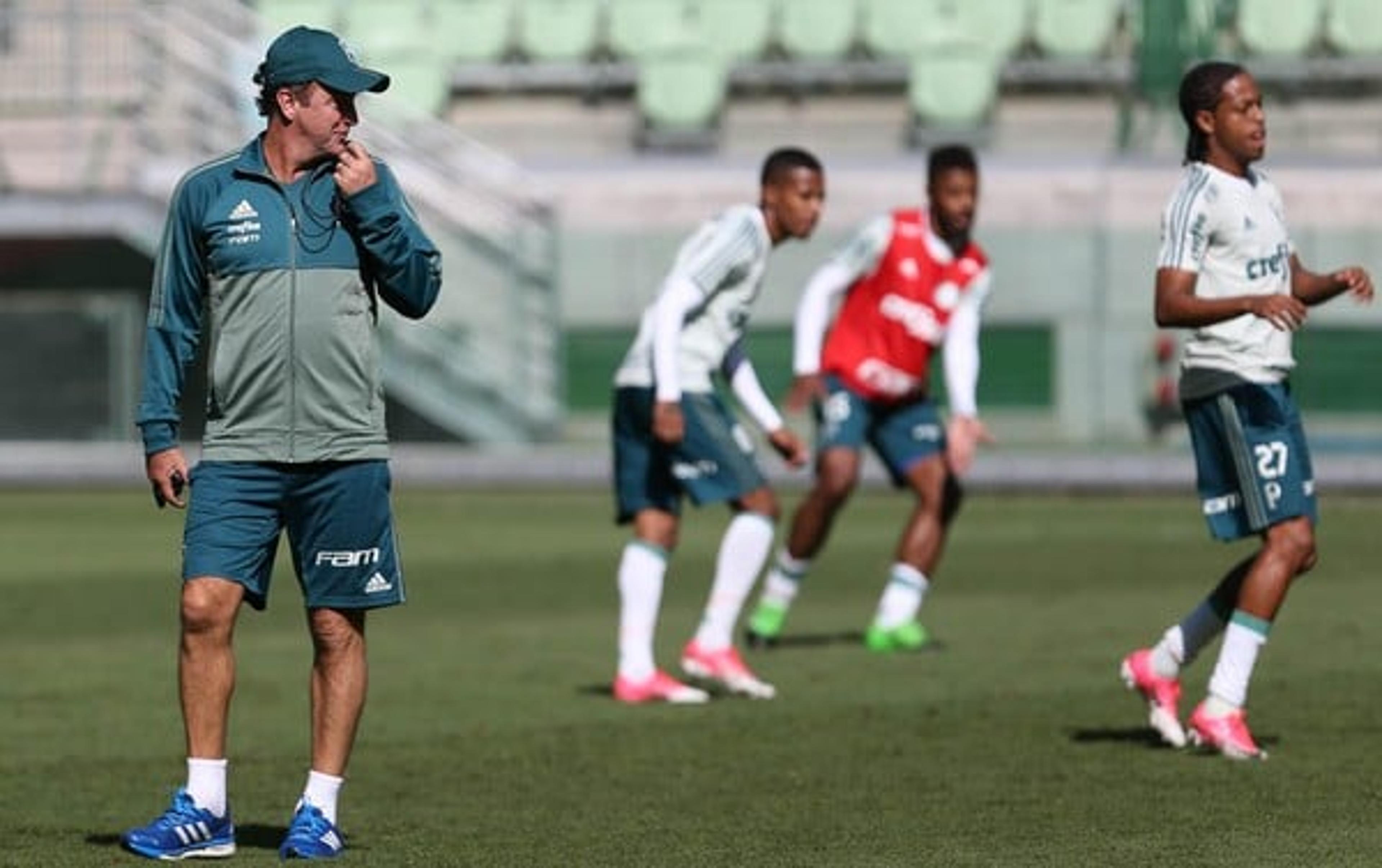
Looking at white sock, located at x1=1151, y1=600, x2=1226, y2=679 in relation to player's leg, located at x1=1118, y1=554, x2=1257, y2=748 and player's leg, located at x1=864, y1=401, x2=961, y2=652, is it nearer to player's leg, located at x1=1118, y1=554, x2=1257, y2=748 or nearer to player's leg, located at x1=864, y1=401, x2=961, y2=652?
player's leg, located at x1=1118, y1=554, x2=1257, y2=748

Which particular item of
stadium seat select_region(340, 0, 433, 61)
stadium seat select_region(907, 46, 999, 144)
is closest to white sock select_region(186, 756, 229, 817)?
stadium seat select_region(907, 46, 999, 144)

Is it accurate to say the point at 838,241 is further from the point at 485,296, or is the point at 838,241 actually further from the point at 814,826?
the point at 814,826

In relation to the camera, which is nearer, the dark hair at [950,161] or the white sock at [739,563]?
the white sock at [739,563]

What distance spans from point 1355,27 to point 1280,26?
30.6 inches

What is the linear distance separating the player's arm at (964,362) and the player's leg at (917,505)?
0.32 ft

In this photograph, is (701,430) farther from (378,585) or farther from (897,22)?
(897,22)

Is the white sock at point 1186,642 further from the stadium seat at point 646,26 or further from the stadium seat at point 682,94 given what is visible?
the stadium seat at point 646,26

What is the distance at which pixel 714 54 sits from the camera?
33.3 metres

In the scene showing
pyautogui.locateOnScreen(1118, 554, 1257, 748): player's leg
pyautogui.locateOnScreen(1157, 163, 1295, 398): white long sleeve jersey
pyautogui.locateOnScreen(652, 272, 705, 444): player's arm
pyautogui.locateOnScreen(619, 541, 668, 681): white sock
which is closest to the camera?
pyautogui.locateOnScreen(1157, 163, 1295, 398): white long sleeve jersey

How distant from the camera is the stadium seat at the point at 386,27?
3375 centimetres

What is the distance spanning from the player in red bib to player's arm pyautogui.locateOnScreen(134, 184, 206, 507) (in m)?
→ 6.99

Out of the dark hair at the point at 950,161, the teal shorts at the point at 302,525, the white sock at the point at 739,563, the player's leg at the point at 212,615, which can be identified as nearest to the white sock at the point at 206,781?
the player's leg at the point at 212,615

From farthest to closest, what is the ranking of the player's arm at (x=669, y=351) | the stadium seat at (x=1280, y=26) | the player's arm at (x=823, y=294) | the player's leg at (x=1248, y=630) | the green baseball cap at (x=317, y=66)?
1. the stadium seat at (x=1280, y=26)
2. the player's arm at (x=823, y=294)
3. the player's arm at (x=669, y=351)
4. the player's leg at (x=1248, y=630)
5. the green baseball cap at (x=317, y=66)

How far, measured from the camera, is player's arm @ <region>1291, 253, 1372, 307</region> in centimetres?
1105
